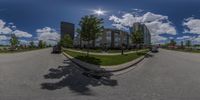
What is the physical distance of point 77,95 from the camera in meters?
6.22

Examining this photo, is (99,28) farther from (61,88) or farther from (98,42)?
(98,42)

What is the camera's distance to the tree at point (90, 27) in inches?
928

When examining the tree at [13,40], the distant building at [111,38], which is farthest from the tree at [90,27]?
the distant building at [111,38]

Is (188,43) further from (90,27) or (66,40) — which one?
(90,27)

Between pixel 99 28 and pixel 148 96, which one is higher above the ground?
pixel 99 28

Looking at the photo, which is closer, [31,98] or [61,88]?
[31,98]

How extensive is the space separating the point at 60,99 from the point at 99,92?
4.98 feet

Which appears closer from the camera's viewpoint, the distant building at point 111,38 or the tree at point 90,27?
the tree at point 90,27

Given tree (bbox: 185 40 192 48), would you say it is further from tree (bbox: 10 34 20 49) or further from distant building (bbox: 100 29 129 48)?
tree (bbox: 10 34 20 49)

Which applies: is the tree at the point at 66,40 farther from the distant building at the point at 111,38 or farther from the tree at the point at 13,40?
the distant building at the point at 111,38

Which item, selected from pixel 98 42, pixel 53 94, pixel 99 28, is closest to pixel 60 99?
pixel 53 94

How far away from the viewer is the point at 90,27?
932 inches

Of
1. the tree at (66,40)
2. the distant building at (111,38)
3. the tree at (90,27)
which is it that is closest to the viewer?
the tree at (90,27)

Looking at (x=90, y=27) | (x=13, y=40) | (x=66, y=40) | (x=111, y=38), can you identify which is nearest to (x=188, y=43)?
(x=111, y=38)
